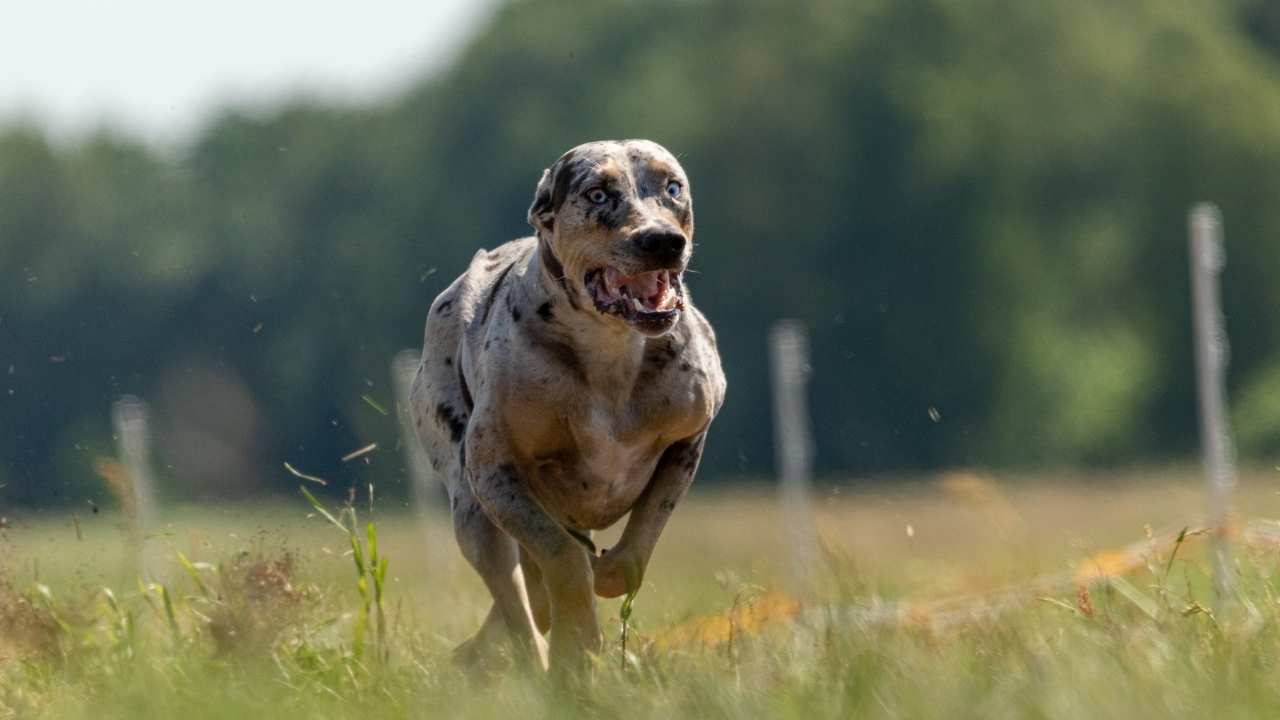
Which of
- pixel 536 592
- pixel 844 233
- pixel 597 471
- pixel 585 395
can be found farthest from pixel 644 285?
pixel 844 233

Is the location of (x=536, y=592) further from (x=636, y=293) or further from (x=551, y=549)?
(x=636, y=293)

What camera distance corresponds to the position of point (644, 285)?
5387 mm

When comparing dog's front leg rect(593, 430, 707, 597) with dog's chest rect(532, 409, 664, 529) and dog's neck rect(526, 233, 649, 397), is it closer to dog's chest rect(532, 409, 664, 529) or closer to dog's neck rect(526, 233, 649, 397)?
dog's chest rect(532, 409, 664, 529)

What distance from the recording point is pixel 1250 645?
14.9 ft

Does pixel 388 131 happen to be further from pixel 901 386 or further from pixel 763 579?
pixel 763 579

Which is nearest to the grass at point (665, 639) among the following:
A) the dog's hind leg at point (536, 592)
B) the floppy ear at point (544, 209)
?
the dog's hind leg at point (536, 592)

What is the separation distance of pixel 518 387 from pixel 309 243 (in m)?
39.1

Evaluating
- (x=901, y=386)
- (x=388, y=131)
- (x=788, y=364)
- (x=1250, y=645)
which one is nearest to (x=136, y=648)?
(x=1250, y=645)

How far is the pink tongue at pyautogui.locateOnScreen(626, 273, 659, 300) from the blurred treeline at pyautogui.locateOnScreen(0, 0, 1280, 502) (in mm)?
30152

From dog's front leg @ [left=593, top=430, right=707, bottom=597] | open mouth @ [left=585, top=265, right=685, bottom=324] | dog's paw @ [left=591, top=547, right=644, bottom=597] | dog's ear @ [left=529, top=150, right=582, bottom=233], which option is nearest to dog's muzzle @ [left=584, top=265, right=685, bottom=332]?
open mouth @ [left=585, top=265, right=685, bottom=324]

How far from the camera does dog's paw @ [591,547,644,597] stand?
561 centimetres

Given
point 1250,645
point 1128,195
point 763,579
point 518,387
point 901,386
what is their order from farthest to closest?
point 1128,195 < point 901,386 < point 763,579 < point 518,387 < point 1250,645

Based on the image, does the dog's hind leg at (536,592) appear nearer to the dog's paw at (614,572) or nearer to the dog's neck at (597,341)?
the dog's paw at (614,572)

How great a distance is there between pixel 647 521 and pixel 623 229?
87 cm
